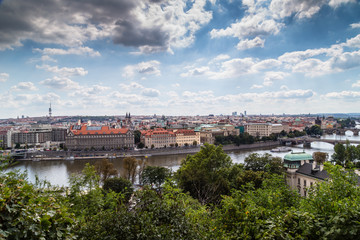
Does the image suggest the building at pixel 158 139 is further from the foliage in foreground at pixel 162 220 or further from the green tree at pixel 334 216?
the foliage in foreground at pixel 162 220

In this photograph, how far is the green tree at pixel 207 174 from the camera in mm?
15797

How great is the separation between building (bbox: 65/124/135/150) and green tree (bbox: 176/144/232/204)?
133ft

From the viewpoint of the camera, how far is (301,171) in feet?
56.7

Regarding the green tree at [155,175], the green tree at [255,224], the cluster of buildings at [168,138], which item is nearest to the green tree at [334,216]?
the green tree at [255,224]

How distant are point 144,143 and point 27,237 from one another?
56.6m

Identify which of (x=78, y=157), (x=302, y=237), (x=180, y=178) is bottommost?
(x=78, y=157)

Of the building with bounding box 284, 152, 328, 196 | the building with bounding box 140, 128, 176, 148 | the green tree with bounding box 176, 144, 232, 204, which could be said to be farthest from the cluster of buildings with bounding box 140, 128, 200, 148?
the building with bounding box 284, 152, 328, 196

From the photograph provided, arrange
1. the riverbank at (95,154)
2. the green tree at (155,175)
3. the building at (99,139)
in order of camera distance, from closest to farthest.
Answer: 1. the green tree at (155,175)
2. the riverbank at (95,154)
3. the building at (99,139)

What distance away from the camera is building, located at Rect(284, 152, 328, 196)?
53.2ft

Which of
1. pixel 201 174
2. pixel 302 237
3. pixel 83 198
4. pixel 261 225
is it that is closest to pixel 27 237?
pixel 261 225

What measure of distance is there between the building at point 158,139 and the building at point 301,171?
40.5 m

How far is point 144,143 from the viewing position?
58.9m

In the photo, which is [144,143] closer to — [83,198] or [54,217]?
[83,198]

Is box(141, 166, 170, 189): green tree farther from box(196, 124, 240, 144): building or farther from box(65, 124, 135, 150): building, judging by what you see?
box(196, 124, 240, 144): building
